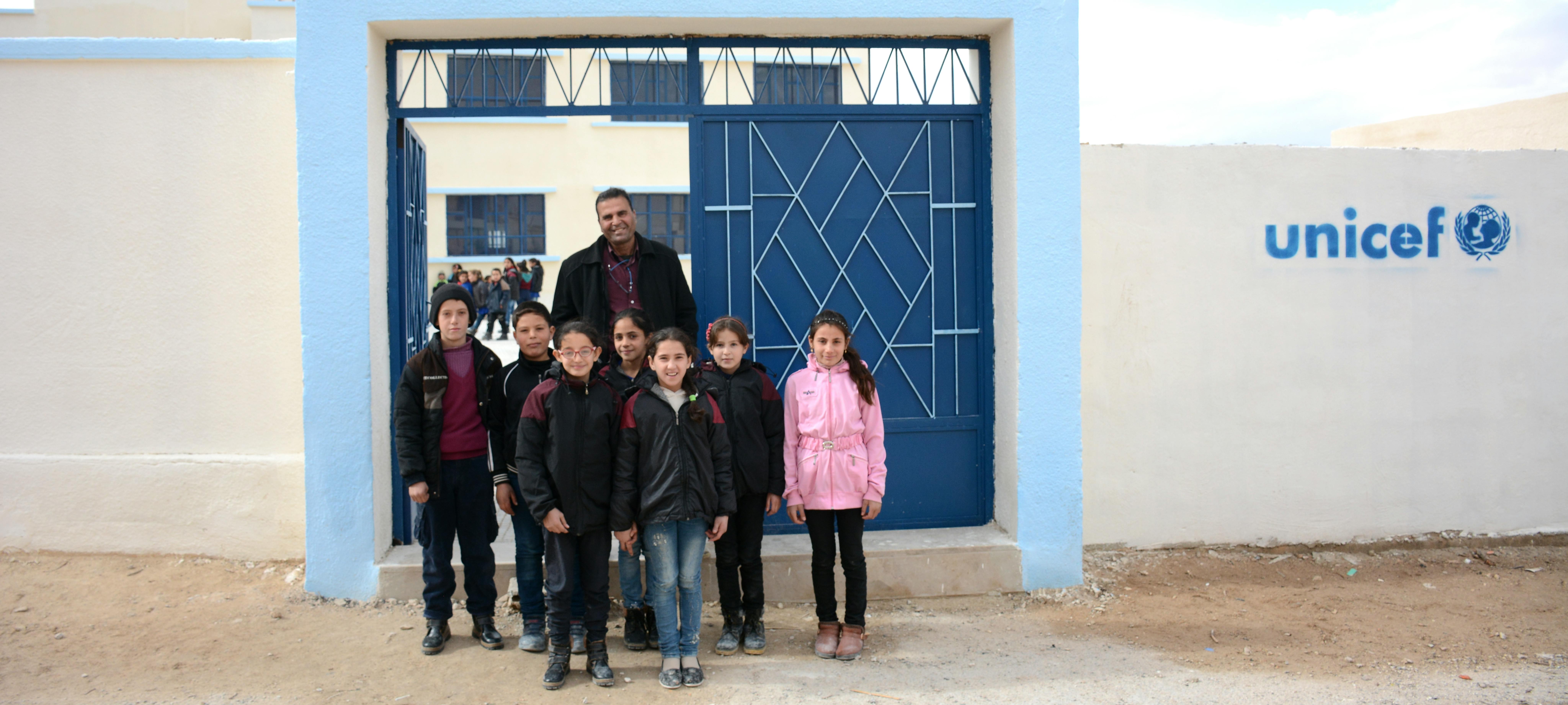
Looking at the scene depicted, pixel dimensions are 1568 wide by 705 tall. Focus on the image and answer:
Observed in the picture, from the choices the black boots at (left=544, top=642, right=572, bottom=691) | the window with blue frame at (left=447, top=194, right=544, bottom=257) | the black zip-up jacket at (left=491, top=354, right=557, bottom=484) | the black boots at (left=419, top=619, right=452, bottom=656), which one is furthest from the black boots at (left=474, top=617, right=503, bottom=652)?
the window with blue frame at (left=447, top=194, right=544, bottom=257)

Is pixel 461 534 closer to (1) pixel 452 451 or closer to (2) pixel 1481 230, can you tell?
(1) pixel 452 451

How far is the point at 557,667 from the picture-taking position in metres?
3.36

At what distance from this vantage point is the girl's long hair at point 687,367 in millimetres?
3299

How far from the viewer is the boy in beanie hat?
351cm

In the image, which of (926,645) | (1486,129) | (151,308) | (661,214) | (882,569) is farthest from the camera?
(661,214)

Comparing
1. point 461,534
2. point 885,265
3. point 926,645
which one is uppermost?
point 885,265

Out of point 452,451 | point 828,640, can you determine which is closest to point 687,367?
point 452,451

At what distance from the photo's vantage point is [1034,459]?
14.1 feet

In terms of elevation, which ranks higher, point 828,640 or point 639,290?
point 639,290

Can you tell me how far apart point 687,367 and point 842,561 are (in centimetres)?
103

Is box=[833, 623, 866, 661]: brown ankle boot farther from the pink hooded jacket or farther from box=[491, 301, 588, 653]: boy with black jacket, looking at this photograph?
box=[491, 301, 588, 653]: boy with black jacket

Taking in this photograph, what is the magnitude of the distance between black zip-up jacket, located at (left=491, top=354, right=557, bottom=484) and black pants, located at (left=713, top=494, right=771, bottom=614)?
2.80ft

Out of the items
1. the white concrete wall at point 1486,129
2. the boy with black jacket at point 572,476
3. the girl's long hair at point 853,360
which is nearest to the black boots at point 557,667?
the boy with black jacket at point 572,476

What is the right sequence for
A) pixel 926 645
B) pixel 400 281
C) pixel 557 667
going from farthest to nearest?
1. pixel 400 281
2. pixel 926 645
3. pixel 557 667
